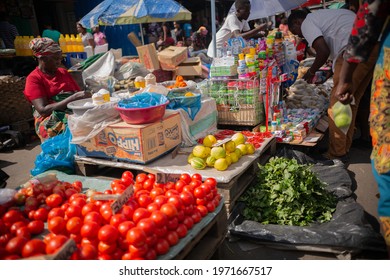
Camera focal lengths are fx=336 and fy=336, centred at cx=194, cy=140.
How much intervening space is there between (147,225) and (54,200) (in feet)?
2.98

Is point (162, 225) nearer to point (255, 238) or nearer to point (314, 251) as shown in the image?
point (255, 238)

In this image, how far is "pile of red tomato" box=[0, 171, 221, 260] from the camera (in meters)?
1.81

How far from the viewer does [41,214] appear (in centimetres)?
228

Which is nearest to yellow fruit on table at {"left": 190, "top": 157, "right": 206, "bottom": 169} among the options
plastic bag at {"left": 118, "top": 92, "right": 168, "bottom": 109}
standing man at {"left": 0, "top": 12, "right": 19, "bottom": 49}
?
plastic bag at {"left": 118, "top": 92, "right": 168, "bottom": 109}

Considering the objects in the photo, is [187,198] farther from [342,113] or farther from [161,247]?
[342,113]

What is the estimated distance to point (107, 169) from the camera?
13.3 feet

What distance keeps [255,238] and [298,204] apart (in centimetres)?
51

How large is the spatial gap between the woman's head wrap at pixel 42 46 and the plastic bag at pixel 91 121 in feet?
3.01

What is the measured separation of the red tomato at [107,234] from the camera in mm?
1812

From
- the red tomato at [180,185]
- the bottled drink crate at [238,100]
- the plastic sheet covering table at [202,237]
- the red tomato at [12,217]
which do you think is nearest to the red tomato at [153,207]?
the plastic sheet covering table at [202,237]

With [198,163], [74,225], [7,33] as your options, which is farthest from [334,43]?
[7,33]

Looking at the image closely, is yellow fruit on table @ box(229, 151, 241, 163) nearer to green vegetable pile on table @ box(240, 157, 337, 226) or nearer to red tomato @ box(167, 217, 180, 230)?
green vegetable pile on table @ box(240, 157, 337, 226)

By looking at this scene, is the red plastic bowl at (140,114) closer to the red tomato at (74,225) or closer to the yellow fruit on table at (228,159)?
the yellow fruit on table at (228,159)
